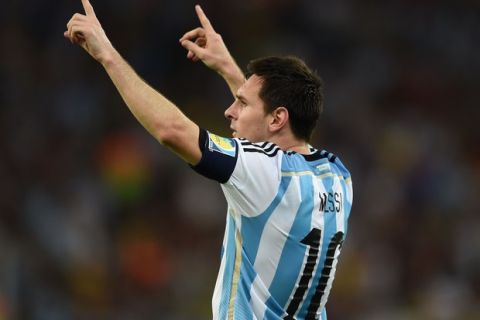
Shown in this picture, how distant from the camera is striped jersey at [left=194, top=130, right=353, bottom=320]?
480 centimetres

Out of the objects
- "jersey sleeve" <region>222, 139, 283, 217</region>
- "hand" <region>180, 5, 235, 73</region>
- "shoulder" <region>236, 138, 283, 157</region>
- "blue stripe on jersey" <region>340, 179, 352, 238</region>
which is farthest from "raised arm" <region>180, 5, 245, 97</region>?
"jersey sleeve" <region>222, 139, 283, 217</region>

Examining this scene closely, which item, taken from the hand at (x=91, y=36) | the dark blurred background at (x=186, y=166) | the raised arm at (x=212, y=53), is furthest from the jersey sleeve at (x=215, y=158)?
the dark blurred background at (x=186, y=166)

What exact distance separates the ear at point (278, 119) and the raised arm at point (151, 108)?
0.54m

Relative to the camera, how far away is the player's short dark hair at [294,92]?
5.10 meters

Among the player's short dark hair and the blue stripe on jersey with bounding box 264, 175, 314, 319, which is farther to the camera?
the player's short dark hair

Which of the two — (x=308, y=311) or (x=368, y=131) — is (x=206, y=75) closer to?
(x=368, y=131)

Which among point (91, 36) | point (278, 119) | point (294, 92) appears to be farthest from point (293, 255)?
point (91, 36)

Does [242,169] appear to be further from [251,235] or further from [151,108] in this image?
[151,108]

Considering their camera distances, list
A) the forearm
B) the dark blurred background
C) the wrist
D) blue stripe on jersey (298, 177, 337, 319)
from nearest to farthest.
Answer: the forearm < the wrist < blue stripe on jersey (298, 177, 337, 319) < the dark blurred background

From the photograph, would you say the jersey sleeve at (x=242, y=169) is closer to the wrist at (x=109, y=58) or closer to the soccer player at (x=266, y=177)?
the soccer player at (x=266, y=177)

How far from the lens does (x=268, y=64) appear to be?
5.21 m

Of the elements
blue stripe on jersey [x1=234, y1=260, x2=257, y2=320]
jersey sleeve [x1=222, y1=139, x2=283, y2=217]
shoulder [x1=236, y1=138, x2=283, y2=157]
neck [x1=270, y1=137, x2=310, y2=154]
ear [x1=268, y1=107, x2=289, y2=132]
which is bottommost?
blue stripe on jersey [x1=234, y1=260, x2=257, y2=320]

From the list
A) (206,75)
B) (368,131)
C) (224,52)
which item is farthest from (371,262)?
(224,52)

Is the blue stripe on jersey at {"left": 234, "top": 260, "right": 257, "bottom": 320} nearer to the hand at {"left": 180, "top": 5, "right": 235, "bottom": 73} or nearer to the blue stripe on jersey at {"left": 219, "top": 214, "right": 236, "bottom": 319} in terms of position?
the blue stripe on jersey at {"left": 219, "top": 214, "right": 236, "bottom": 319}
